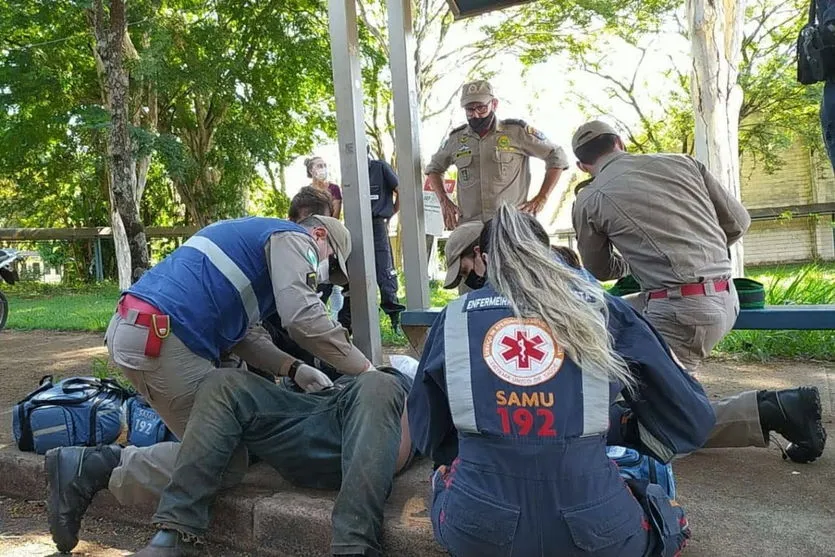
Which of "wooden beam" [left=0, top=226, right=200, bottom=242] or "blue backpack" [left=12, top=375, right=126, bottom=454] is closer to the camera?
"blue backpack" [left=12, top=375, right=126, bottom=454]

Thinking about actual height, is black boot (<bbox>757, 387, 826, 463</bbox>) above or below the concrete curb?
above

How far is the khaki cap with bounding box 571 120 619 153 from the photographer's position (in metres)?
3.37

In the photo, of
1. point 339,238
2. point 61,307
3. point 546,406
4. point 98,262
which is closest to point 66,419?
point 339,238

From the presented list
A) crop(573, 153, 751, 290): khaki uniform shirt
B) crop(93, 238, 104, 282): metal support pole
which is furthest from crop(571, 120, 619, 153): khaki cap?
crop(93, 238, 104, 282): metal support pole

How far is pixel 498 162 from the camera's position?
4852 mm

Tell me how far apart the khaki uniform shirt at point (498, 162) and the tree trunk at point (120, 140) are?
449 cm

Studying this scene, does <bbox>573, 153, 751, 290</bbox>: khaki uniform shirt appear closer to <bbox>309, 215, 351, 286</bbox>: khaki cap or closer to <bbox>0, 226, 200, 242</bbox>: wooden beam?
<bbox>309, 215, 351, 286</bbox>: khaki cap

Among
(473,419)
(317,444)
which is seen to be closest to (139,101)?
(317,444)

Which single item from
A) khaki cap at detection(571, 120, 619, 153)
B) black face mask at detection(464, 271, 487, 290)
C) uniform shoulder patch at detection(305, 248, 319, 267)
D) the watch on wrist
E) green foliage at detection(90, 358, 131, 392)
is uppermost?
khaki cap at detection(571, 120, 619, 153)

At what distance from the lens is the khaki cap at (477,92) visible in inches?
185

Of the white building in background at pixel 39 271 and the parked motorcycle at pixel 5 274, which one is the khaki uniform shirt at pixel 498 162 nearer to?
the parked motorcycle at pixel 5 274

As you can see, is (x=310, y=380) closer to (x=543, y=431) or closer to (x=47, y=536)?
(x=47, y=536)

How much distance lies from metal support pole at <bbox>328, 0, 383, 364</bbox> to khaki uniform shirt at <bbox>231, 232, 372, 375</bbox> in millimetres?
999

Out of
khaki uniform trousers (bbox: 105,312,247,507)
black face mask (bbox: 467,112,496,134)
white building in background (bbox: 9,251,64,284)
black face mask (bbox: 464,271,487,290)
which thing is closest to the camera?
khaki uniform trousers (bbox: 105,312,247,507)
